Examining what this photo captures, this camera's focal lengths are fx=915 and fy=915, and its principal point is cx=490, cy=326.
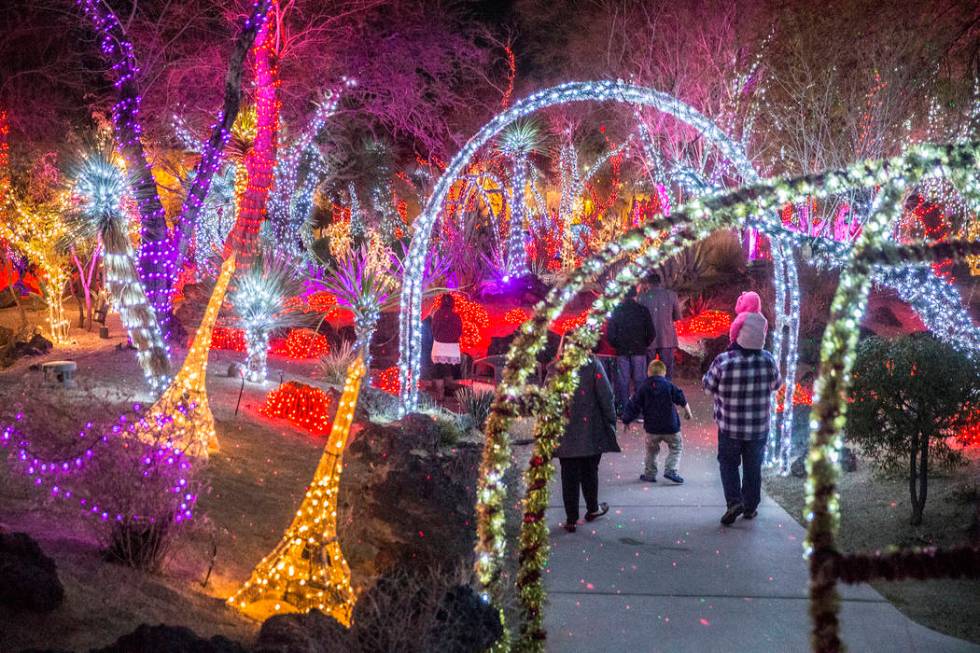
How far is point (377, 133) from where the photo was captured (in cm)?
2514

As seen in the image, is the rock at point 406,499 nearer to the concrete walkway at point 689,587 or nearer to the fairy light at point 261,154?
the concrete walkway at point 689,587

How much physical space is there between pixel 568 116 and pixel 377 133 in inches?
260

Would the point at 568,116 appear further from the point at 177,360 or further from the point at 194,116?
the point at 177,360

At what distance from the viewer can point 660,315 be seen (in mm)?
12414

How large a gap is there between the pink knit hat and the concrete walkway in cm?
149

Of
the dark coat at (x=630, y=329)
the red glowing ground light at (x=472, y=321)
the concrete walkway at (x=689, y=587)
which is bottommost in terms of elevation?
the concrete walkway at (x=689, y=587)

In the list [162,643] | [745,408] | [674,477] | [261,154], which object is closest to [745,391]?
[745,408]

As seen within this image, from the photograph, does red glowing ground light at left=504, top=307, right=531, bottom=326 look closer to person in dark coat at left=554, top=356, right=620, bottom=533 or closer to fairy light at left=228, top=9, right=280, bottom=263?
fairy light at left=228, top=9, right=280, bottom=263

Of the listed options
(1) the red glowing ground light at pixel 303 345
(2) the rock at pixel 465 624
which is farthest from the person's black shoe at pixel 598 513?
(1) the red glowing ground light at pixel 303 345

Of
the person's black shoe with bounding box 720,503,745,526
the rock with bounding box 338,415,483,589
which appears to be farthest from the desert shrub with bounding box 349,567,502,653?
the person's black shoe with bounding box 720,503,745,526

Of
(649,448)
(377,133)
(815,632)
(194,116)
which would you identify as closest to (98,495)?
(815,632)

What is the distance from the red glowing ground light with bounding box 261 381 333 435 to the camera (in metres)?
10.6

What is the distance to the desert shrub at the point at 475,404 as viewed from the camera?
11.4m

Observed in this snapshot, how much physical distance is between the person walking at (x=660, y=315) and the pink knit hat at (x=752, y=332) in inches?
181
